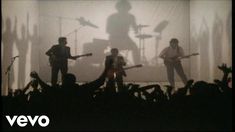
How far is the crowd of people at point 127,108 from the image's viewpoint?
184 cm

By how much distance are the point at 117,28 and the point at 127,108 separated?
5.61 metres

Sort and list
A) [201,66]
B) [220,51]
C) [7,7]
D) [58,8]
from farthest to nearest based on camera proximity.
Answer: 1. [58,8]
2. [201,66]
3. [220,51]
4. [7,7]

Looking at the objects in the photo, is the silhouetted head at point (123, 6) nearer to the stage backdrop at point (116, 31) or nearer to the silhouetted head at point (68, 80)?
the stage backdrop at point (116, 31)

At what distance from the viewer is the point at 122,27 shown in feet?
24.1

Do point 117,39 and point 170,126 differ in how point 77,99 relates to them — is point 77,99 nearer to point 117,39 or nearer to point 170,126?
point 170,126

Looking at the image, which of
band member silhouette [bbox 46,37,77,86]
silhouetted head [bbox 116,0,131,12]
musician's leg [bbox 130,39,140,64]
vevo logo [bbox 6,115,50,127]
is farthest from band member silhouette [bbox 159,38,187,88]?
vevo logo [bbox 6,115,50,127]

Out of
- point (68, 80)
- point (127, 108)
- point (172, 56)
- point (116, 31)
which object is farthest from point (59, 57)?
point (127, 108)

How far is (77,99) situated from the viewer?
6.09 feet

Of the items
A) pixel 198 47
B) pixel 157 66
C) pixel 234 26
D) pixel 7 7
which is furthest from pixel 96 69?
pixel 234 26

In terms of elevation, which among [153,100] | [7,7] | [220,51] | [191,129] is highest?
[7,7]

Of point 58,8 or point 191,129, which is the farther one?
point 58,8

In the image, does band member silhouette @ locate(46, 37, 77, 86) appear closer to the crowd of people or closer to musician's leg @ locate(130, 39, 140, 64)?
musician's leg @ locate(130, 39, 140, 64)

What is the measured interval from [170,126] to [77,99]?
0.51 metres

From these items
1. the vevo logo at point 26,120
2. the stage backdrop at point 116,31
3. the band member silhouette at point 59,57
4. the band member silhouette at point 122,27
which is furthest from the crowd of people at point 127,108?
the band member silhouette at point 122,27
